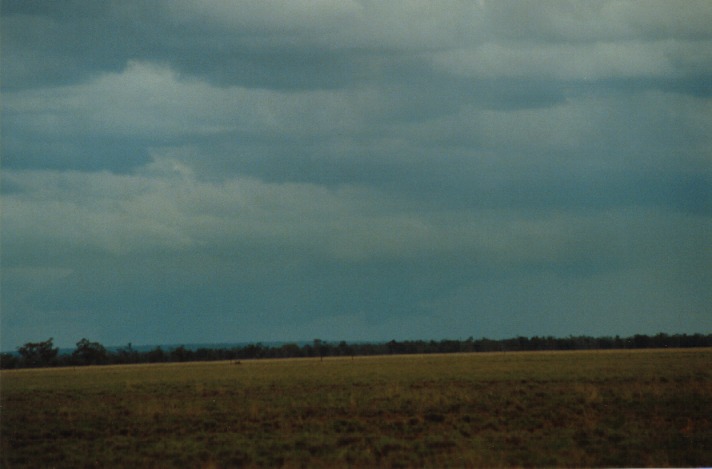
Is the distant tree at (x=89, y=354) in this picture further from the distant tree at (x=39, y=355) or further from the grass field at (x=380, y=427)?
the grass field at (x=380, y=427)

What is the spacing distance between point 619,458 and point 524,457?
6.25ft

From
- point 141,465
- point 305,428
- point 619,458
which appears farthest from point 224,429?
point 619,458

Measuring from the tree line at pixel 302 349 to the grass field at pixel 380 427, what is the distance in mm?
61131

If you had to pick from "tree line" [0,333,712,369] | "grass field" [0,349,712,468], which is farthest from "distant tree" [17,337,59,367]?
"grass field" [0,349,712,468]

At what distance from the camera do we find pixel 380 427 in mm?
18859

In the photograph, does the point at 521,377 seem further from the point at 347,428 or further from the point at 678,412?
the point at 347,428

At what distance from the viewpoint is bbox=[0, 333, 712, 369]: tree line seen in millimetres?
85938

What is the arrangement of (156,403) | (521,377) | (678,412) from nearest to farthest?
(678,412)
(156,403)
(521,377)

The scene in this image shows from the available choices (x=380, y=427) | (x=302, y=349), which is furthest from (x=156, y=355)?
(x=380, y=427)

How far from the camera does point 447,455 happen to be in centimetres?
1548

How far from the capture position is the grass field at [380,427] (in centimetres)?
1560

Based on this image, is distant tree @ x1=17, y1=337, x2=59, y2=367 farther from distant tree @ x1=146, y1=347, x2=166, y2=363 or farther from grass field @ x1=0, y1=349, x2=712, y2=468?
grass field @ x1=0, y1=349, x2=712, y2=468

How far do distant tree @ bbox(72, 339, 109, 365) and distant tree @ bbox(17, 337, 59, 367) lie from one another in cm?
418

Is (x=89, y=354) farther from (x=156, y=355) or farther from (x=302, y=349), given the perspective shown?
(x=302, y=349)
